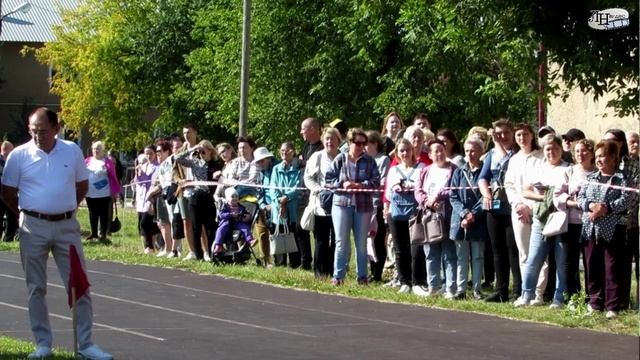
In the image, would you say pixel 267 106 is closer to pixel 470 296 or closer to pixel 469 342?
pixel 470 296

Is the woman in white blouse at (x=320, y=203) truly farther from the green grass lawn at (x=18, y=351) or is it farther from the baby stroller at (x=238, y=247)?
the green grass lawn at (x=18, y=351)

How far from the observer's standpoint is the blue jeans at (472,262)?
15.9 metres

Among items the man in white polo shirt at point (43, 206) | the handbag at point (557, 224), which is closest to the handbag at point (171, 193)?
the handbag at point (557, 224)

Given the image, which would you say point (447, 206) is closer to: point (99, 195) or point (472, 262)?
point (472, 262)

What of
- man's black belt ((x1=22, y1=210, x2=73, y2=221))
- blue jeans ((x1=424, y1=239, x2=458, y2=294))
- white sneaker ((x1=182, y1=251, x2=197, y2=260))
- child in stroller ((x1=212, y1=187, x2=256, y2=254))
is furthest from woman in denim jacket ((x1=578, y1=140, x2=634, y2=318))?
white sneaker ((x1=182, y1=251, x2=197, y2=260))

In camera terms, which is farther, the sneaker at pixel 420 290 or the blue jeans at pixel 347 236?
the blue jeans at pixel 347 236

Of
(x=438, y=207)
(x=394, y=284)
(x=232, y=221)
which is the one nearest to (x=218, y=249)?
(x=232, y=221)

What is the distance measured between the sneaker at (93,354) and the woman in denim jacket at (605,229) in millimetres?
5477

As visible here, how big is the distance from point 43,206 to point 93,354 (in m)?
1.28

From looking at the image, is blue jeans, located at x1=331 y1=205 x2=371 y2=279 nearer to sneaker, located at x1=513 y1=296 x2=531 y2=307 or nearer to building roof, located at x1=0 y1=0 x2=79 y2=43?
sneaker, located at x1=513 y1=296 x2=531 y2=307

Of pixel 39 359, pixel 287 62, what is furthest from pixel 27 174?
pixel 287 62

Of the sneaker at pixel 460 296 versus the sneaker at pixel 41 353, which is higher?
the sneaker at pixel 41 353

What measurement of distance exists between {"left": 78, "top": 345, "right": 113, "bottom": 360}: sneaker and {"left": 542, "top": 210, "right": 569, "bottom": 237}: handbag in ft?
18.5

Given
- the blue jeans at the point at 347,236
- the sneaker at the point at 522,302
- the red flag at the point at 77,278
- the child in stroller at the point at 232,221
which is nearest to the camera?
the red flag at the point at 77,278
